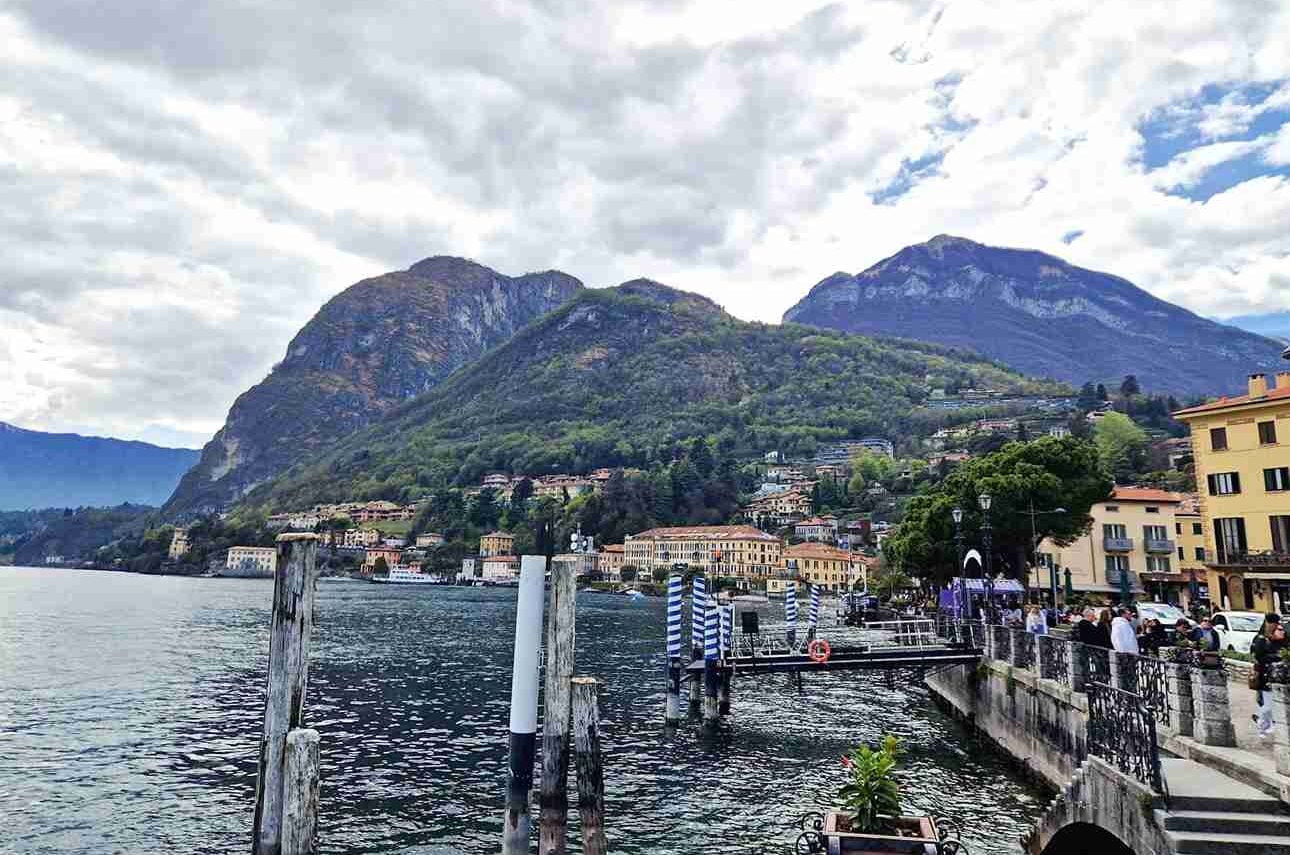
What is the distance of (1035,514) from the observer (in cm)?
4619

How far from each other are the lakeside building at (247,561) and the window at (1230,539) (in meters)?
196

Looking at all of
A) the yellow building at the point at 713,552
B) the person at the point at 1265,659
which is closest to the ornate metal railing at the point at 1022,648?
the person at the point at 1265,659

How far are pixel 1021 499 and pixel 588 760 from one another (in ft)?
136

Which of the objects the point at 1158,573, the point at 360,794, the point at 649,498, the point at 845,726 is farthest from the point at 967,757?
the point at 649,498

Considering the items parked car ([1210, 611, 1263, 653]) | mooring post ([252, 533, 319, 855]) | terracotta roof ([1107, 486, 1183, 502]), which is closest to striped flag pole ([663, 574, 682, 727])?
parked car ([1210, 611, 1263, 653])

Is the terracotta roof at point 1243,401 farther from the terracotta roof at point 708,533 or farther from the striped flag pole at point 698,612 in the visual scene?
the terracotta roof at point 708,533

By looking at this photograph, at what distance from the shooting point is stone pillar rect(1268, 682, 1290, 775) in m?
8.94

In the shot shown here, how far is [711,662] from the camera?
2744 centimetres

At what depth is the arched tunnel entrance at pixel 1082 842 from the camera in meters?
11.6

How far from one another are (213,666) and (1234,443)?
181ft

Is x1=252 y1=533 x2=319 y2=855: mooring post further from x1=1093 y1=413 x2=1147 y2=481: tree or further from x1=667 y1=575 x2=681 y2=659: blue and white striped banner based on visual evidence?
x1=1093 y1=413 x2=1147 y2=481: tree

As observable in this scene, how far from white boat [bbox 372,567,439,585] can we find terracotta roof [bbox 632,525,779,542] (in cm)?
4807

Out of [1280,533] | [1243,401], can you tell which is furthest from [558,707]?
[1243,401]

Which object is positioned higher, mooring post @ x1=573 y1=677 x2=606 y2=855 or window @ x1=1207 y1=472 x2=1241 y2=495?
window @ x1=1207 y1=472 x2=1241 y2=495
